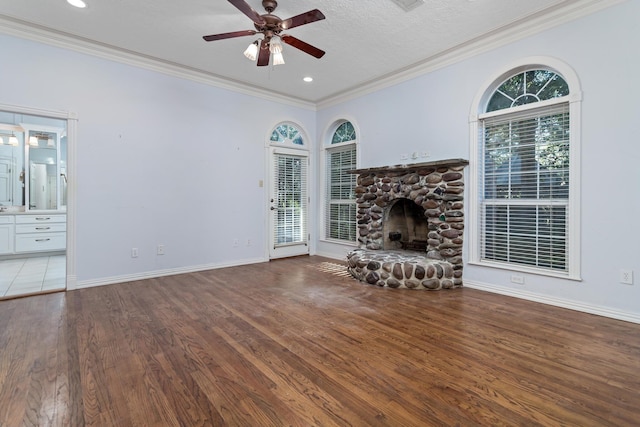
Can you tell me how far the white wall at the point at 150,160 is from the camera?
3.74 m

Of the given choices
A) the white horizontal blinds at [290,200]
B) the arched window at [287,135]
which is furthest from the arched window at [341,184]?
the arched window at [287,135]

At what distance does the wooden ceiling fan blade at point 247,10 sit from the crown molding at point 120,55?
7.31 ft

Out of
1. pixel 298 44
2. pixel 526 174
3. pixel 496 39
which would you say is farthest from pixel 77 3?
pixel 526 174

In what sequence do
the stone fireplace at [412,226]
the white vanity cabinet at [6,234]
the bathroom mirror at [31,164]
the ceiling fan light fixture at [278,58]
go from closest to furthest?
the ceiling fan light fixture at [278,58], the stone fireplace at [412,226], the white vanity cabinet at [6,234], the bathroom mirror at [31,164]

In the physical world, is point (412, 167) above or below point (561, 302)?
above

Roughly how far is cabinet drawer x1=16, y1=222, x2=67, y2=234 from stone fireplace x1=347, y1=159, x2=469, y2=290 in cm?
593

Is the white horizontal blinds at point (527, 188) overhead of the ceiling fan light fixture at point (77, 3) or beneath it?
beneath

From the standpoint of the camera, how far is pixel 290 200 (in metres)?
5.94

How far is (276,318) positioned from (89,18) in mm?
3799

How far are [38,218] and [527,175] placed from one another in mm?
8250

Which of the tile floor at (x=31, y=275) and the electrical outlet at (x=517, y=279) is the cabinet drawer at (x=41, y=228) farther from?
the electrical outlet at (x=517, y=279)

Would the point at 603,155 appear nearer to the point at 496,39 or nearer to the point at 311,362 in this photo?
the point at 496,39

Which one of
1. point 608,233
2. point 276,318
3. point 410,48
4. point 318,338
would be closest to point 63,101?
point 276,318

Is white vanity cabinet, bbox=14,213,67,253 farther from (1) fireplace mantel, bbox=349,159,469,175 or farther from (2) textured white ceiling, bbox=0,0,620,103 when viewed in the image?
(1) fireplace mantel, bbox=349,159,469,175
